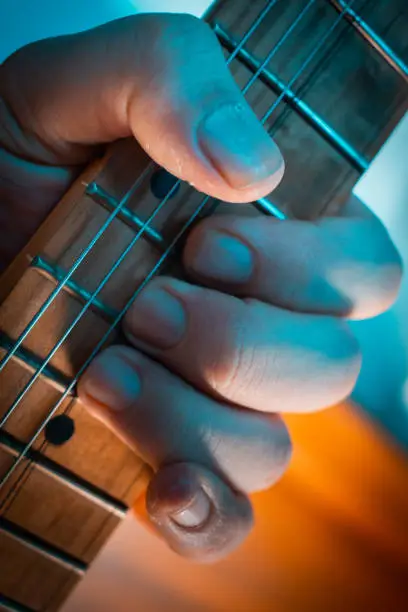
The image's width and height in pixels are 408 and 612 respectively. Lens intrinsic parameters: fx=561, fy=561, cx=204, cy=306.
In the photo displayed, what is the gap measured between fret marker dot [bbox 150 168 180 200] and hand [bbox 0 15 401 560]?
0.04 m

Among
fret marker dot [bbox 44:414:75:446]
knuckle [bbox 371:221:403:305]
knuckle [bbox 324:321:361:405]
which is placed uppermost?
knuckle [bbox 371:221:403:305]

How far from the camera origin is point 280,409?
60 cm

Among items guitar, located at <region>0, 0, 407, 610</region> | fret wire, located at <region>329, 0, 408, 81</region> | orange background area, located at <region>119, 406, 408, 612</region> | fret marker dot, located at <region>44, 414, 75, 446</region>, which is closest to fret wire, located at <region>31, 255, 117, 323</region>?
guitar, located at <region>0, 0, 407, 610</region>

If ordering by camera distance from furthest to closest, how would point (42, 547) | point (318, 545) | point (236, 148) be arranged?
point (318, 545)
point (42, 547)
point (236, 148)

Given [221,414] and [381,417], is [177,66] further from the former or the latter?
[381,417]

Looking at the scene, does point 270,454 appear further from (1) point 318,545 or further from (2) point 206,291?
(1) point 318,545

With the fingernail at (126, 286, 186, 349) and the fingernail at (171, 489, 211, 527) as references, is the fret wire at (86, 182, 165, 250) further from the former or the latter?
the fingernail at (171, 489, 211, 527)

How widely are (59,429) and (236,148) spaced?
31 centimetres

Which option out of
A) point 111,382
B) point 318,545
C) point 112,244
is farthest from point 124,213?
point 318,545

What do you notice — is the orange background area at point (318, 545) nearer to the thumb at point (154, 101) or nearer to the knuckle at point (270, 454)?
the knuckle at point (270, 454)

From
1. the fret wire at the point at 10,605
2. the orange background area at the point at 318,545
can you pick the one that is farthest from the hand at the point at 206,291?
the orange background area at the point at 318,545

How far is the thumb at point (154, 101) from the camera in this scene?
46 cm

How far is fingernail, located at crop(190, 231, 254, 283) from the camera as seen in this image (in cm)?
53

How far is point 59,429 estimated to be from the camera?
0.54 meters
